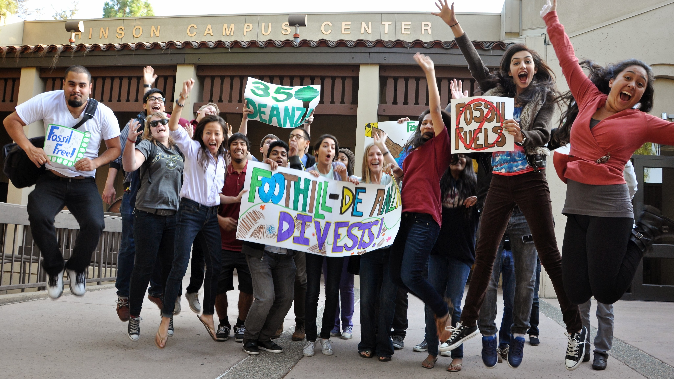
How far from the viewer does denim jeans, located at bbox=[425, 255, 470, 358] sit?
4.52 metres

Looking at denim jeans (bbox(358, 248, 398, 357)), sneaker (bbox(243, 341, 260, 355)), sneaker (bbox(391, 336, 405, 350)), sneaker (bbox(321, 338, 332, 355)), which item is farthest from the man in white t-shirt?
sneaker (bbox(391, 336, 405, 350))

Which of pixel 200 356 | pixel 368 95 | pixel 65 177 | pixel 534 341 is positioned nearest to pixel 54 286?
pixel 65 177

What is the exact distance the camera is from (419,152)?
439cm

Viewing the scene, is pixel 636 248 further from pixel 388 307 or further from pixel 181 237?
pixel 181 237

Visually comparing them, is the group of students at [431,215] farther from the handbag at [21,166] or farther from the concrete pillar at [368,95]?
the concrete pillar at [368,95]

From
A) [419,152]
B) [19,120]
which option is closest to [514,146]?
[419,152]

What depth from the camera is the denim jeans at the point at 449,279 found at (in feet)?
14.8

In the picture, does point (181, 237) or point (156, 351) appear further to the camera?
point (181, 237)

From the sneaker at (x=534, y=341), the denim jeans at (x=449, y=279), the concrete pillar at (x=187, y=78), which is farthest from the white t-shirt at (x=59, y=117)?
the concrete pillar at (x=187, y=78)

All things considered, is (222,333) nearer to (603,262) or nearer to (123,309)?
(123,309)

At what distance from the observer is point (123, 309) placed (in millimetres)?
5000

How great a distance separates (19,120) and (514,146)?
3.90 meters

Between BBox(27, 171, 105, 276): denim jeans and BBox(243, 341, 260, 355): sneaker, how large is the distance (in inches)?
61.2

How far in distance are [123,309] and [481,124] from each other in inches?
144
